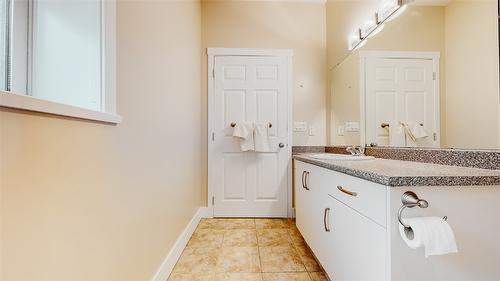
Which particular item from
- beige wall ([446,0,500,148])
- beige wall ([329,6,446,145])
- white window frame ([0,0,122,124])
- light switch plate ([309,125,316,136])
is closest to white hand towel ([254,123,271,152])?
light switch plate ([309,125,316,136])

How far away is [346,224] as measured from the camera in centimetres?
114

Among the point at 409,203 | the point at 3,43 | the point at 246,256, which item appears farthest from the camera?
the point at 246,256

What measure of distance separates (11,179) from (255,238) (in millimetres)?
1887

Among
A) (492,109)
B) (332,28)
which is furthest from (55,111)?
(332,28)

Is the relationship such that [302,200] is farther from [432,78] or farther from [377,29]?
[377,29]

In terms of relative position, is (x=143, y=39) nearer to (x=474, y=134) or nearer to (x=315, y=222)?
(x=315, y=222)

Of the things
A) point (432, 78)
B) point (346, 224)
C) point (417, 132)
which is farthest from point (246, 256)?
point (432, 78)

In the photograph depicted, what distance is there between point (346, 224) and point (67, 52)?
4.50ft

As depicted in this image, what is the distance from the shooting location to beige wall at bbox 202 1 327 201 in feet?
8.88

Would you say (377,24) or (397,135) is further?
(377,24)

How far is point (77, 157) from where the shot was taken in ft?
2.37

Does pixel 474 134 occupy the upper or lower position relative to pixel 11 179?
upper

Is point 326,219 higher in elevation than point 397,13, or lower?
lower

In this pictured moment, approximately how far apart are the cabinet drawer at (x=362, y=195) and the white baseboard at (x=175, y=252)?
44.6 inches
